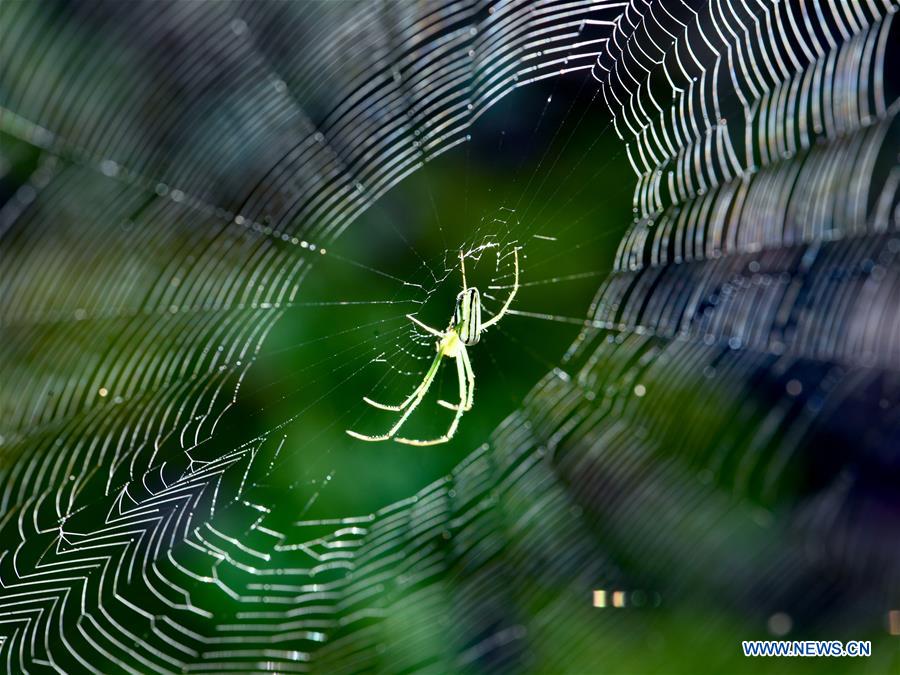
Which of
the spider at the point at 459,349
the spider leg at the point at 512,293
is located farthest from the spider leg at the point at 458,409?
the spider leg at the point at 512,293

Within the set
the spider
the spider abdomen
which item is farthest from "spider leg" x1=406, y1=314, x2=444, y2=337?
the spider abdomen

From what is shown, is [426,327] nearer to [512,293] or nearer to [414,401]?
[414,401]

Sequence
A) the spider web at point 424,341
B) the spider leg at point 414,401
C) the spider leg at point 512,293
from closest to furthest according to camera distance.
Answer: the spider web at point 424,341 < the spider leg at point 414,401 < the spider leg at point 512,293

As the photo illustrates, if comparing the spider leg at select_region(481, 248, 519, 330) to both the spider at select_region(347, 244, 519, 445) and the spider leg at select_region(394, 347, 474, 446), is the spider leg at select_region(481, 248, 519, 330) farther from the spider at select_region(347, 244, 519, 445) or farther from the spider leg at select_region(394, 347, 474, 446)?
the spider leg at select_region(394, 347, 474, 446)

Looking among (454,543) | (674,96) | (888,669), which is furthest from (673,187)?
(888,669)

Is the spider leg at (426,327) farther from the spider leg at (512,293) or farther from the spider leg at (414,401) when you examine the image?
the spider leg at (512,293)

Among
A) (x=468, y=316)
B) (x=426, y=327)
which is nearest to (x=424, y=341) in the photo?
(x=426, y=327)

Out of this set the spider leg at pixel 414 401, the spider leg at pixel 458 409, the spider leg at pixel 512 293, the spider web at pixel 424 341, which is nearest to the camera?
the spider web at pixel 424 341

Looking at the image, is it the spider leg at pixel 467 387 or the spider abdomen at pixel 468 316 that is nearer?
the spider abdomen at pixel 468 316
